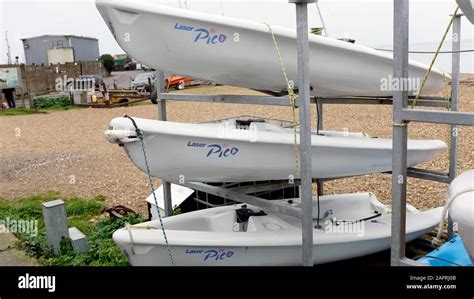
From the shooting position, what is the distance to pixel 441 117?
234 centimetres

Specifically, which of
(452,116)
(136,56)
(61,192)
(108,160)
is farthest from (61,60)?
(452,116)

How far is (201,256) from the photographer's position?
12.6 ft

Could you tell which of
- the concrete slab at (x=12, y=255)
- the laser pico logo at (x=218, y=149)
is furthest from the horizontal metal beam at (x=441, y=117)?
the concrete slab at (x=12, y=255)

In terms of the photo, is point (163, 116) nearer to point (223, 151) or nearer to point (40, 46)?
point (223, 151)

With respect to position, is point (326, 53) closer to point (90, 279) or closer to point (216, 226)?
point (216, 226)

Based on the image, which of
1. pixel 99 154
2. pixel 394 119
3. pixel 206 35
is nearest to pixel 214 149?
pixel 206 35

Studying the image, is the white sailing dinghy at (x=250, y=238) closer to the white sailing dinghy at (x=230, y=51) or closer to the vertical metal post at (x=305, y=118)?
the vertical metal post at (x=305, y=118)

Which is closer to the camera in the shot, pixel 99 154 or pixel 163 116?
pixel 163 116

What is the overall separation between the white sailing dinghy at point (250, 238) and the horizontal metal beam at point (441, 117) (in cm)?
174

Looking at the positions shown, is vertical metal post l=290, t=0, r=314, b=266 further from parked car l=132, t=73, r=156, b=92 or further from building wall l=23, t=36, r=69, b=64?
building wall l=23, t=36, r=69, b=64

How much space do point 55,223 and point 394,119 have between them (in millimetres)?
3485

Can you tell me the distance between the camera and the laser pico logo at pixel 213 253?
150 inches

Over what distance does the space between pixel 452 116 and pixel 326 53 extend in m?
2.12

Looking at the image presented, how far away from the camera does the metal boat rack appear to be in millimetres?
2471
